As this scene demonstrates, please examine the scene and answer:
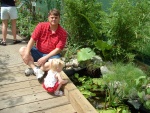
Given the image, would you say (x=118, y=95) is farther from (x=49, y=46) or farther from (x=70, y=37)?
(x=70, y=37)

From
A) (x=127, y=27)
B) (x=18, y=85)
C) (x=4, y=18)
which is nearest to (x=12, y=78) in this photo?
(x=18, y=85)

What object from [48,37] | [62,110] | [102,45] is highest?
[48,37]

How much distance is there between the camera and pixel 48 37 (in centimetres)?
388

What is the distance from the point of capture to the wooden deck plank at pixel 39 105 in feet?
10.1

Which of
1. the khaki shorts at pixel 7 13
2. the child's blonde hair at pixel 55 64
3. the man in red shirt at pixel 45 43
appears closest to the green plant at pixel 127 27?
the man in red shirt at pixel 45 43

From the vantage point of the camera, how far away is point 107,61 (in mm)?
4660

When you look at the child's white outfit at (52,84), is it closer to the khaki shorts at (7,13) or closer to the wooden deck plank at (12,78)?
the wooden deck plank at (12,78)

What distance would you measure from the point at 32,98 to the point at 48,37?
40.9 inches

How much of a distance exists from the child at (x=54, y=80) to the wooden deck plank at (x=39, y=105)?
13 centimetres

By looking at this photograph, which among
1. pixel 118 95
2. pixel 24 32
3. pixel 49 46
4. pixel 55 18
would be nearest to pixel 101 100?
pixel 118 95

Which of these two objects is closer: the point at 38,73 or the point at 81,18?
the point at 38,73

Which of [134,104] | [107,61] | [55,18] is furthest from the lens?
[107,61]

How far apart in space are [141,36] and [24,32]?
317 centimetres

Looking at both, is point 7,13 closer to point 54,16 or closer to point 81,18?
point 81,18
